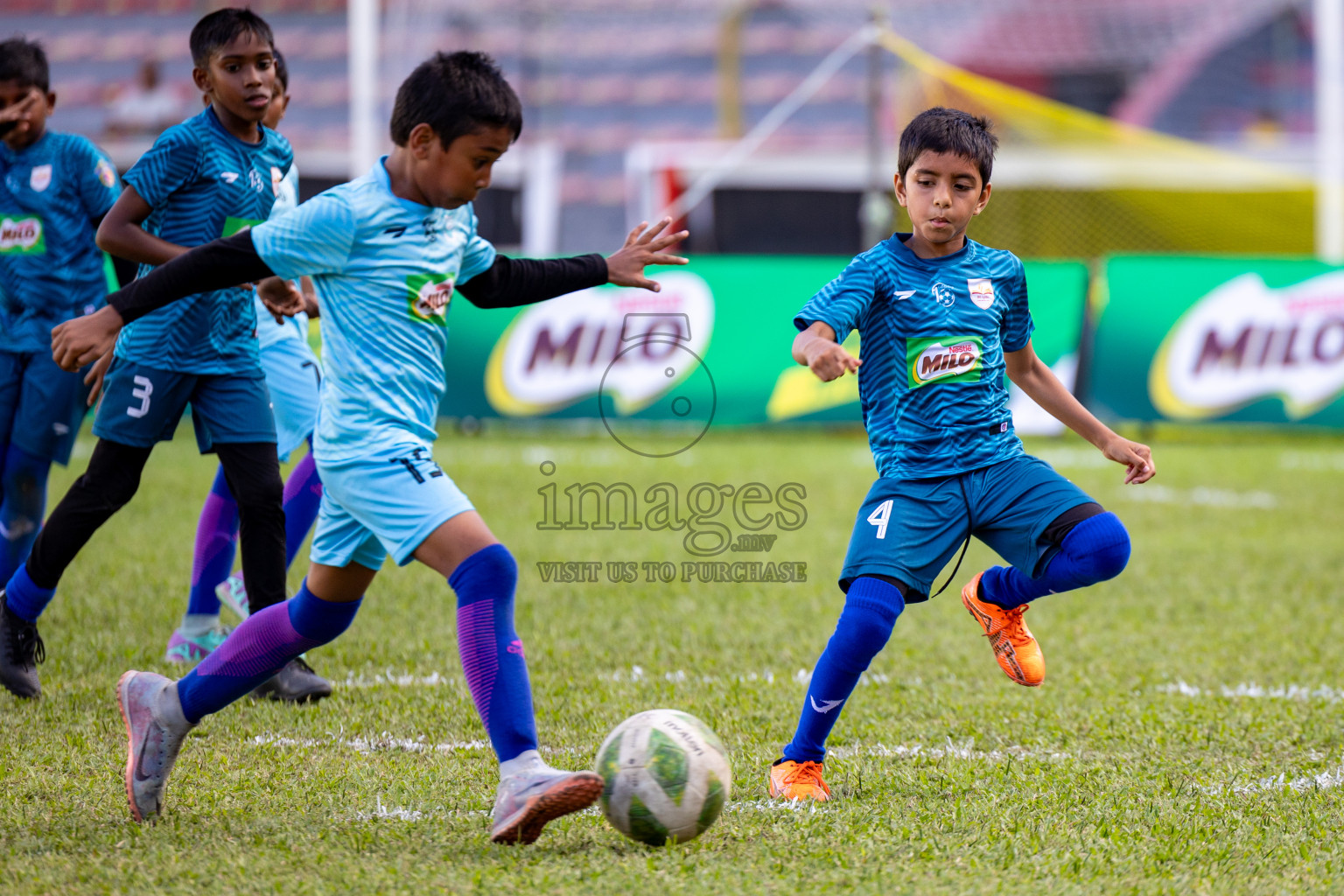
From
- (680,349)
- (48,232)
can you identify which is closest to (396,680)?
(48,232)

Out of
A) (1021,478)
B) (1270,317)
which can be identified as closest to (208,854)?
(1021,478)

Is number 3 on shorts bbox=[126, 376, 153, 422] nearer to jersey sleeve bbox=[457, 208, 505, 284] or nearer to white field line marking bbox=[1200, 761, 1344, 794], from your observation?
jersey sleeve bbox=[457, 208, 505, 284]

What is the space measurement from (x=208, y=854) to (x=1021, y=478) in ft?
7.14

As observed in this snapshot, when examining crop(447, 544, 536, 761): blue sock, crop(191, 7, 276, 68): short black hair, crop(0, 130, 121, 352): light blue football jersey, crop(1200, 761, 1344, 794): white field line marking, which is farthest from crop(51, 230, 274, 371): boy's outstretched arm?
crop(1200, 761, 1344, 794): white field line marking

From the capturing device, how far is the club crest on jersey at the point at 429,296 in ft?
10.5

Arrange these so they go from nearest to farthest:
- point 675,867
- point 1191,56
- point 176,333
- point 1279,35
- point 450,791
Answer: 1. point 675,867
2. point 450,791
3. point 176,333
4. point 1191,56
5. point 1279,35

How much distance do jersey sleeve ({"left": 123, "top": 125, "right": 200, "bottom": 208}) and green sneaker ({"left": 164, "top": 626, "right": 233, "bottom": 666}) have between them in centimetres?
153

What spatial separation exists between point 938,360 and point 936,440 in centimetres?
21

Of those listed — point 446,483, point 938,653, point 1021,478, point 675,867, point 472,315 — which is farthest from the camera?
point 472,315

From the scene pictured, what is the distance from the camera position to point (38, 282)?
5117 mm

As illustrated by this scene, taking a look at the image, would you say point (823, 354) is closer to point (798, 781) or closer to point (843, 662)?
point (843, 662)

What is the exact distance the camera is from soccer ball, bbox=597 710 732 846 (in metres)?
3.03

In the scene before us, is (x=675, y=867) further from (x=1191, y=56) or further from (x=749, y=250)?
(x=1191, y=56)

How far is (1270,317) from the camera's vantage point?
1155 centimetres
